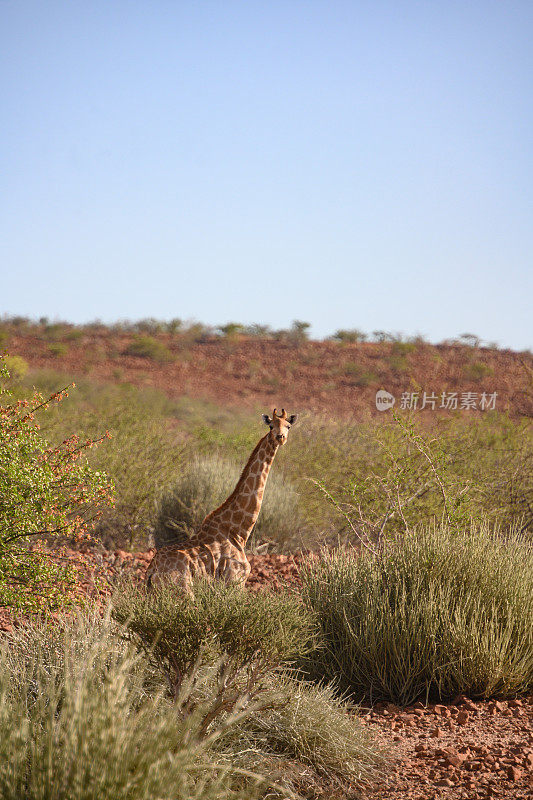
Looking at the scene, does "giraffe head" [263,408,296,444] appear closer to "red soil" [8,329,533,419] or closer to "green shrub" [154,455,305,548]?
"green shrub" [154,455,305,548]

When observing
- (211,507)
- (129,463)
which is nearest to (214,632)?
(211,507)

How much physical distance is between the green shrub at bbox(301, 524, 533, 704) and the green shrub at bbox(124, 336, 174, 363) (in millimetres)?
36777

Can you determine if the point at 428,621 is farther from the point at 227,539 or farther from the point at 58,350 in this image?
the point at 58,350

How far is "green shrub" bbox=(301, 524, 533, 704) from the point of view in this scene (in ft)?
16.7

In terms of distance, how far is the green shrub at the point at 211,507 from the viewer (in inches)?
402

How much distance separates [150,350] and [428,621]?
3816cm

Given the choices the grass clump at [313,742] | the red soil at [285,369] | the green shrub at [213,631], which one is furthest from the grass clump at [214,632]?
the red soil at [285,369]

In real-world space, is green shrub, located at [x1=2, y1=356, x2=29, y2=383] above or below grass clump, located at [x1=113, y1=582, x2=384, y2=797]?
above

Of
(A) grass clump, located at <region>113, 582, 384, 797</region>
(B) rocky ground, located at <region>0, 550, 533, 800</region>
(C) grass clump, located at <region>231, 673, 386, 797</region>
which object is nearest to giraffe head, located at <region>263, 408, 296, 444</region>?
(B) rocky ground, located at <region>0, 550, 533, 800</region>

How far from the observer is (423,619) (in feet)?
16.9

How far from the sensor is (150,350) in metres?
42.4

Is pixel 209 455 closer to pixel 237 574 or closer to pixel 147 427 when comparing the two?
pixel 147 427

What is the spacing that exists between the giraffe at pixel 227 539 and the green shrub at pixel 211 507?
Result: 13.0ft

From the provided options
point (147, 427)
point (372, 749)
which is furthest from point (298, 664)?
point (147, 427)
